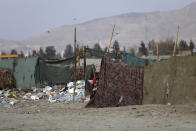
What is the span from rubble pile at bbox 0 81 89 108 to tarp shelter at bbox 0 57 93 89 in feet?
2.45

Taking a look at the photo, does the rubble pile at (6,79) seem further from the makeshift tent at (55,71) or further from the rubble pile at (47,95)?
the makeshift tent at (55,71)

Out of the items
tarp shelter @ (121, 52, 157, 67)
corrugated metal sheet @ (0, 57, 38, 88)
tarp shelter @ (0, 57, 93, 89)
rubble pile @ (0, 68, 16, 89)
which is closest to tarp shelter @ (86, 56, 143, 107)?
tarp shelter @ (121, 52, 157, 67)

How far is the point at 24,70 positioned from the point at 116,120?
12.1 m

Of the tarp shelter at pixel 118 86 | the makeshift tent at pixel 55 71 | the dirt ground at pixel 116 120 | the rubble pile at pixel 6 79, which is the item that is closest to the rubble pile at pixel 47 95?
the rubble pile at pixel 6 79

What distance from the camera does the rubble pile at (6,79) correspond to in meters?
18.8

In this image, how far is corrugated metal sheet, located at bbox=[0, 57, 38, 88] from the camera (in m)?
19.1

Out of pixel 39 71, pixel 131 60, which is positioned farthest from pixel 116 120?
pixel 39 71

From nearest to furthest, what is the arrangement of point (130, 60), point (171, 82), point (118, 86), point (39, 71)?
point (171, 82) → point (118, 86) → point (130, 60) → point (39, 71)

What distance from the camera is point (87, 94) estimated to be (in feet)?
48.1

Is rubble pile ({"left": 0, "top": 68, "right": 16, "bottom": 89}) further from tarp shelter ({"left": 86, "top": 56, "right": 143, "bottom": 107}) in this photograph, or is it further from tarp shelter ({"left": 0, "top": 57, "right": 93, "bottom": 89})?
tarp shelter ({"left": 86, "top": 56, "right": 143, "bottom": 107})

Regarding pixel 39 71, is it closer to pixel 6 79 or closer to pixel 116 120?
pixel 6 79

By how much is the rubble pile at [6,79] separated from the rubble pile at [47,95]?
88cm

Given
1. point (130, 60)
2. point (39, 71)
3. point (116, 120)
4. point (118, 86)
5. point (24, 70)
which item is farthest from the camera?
point (24, 70)

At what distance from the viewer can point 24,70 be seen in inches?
766
